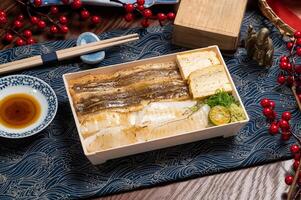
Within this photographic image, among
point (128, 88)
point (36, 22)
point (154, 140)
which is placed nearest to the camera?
point (154, 140)

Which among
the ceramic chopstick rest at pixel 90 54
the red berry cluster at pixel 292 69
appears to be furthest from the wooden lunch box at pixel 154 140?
the red berry cluster at pixel 292 69

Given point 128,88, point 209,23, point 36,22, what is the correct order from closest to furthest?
point 128,88
point 209,23
point 36,22

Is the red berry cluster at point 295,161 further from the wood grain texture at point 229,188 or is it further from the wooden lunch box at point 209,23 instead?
the wooden lunch box at point 209,23

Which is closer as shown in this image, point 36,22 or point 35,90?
point 35,90

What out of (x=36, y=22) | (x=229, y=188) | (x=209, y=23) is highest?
(x=209, y=23)

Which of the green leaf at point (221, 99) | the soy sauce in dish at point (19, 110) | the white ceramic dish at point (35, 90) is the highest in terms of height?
the green leaf at point (221, 99)

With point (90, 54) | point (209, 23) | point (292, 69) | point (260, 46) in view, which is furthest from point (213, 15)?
point (90, 54)

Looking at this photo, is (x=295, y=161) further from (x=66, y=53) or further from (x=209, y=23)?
(x=66, y=53)
